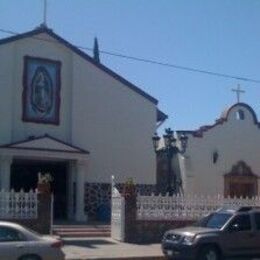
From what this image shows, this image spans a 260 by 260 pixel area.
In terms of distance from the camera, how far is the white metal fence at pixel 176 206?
992 inches

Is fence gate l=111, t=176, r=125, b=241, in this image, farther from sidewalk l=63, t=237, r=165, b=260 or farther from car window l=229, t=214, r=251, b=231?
car window l=229, t=214, r=251, b=231

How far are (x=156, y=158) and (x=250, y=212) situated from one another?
12332mm

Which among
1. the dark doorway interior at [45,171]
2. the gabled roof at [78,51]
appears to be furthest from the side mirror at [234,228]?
the gabled roof at [78,51]

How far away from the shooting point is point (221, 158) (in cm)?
3259

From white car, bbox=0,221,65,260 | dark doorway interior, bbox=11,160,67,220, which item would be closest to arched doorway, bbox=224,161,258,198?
dark doorway interior, bbox=11,160,67,220

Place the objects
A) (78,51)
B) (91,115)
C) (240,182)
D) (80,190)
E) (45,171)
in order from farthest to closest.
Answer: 1. (240,182)
2. (91,115)
3. (78,51)
4. (45,171)
5. (80,190)

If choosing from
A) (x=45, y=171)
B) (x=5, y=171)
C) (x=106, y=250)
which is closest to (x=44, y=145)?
(x=5, y=171)

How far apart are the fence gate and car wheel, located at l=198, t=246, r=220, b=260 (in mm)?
5649

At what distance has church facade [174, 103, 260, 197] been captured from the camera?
31875 millimetres

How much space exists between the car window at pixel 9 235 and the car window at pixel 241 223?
21.7ft

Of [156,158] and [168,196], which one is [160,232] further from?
[156,158]

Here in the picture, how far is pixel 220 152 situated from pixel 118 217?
9040mm

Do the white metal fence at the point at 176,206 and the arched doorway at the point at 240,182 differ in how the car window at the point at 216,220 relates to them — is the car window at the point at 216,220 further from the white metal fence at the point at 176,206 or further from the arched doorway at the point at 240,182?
the arched doorway at the point at 240,182

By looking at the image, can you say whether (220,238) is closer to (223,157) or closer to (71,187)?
(71,187)
